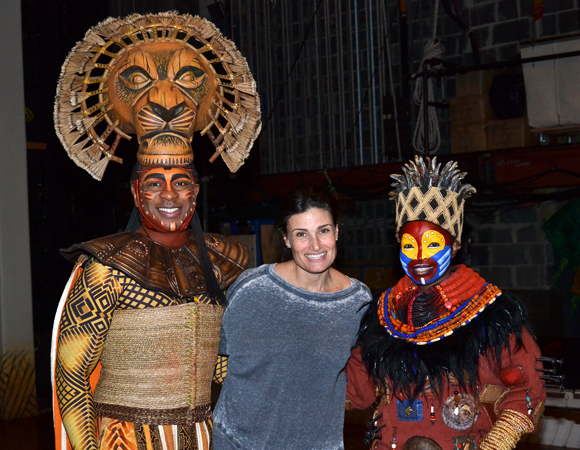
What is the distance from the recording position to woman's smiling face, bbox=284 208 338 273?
2705 millimetres

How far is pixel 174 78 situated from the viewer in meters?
2.79

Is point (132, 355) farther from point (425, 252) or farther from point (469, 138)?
point (469, 138)

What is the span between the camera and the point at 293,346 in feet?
8.89

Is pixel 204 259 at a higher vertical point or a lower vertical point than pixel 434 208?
lower

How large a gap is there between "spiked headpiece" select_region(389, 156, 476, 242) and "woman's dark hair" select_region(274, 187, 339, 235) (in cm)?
25

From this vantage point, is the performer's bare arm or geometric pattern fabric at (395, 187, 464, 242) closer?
the performer's bare arm

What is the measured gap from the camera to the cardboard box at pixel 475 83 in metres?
7.01

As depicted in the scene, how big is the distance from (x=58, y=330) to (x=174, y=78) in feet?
3.30

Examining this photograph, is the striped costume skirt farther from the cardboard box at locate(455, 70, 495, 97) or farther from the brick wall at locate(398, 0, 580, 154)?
the brick wall at locate(398, 0, 580, 154)

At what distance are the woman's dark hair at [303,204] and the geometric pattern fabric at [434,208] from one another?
25 cm

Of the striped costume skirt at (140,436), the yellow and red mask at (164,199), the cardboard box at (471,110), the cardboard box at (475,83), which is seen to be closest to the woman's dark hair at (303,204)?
the yellow and red mask at (164,199)

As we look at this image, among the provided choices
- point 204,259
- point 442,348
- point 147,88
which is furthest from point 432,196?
point 147,88

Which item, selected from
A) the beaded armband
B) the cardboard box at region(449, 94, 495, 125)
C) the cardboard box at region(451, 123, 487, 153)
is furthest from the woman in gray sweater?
the cardboard box at region(449, 94, 495, 125)

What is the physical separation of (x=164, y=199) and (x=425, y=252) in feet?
3.09
